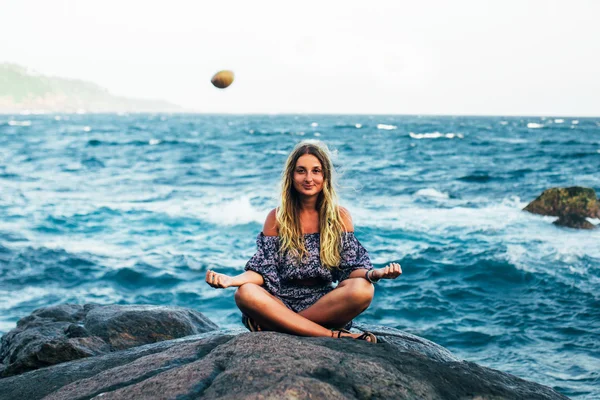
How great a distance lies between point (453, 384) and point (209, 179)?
1966 cm

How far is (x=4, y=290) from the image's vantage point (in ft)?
29.6

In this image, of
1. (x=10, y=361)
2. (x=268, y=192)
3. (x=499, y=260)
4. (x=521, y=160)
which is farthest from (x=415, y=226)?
(x=521, y=160)

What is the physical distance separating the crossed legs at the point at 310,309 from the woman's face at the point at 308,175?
678mm

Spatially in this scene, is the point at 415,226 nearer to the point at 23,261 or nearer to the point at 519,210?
the point at 519,210

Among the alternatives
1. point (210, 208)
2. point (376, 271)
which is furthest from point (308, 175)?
point (210, 208)

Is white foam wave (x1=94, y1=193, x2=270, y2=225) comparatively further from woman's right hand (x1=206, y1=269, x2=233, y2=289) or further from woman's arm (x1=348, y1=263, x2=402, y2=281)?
woman's right hand (x1=206, y1=269, x2=233, y2=289)

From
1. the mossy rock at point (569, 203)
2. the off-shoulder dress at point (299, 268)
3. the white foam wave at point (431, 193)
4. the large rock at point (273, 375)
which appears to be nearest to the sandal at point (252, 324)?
the off-shoulder dress at point (299, 268)

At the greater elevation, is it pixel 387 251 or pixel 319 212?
pixel 319 212

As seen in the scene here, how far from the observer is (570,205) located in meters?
13.9

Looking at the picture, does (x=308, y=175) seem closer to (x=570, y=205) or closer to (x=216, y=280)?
(x=216, y=280)

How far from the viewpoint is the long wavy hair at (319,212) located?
4.09 metres

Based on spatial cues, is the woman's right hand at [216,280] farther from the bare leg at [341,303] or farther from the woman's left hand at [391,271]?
the woman's left hand at [391,271]

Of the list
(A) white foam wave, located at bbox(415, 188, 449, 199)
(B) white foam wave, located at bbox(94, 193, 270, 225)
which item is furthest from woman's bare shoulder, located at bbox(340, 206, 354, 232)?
(A) white foam wave, located at bbox(415, 188, 449, 199)

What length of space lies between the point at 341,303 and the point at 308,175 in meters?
0.88
